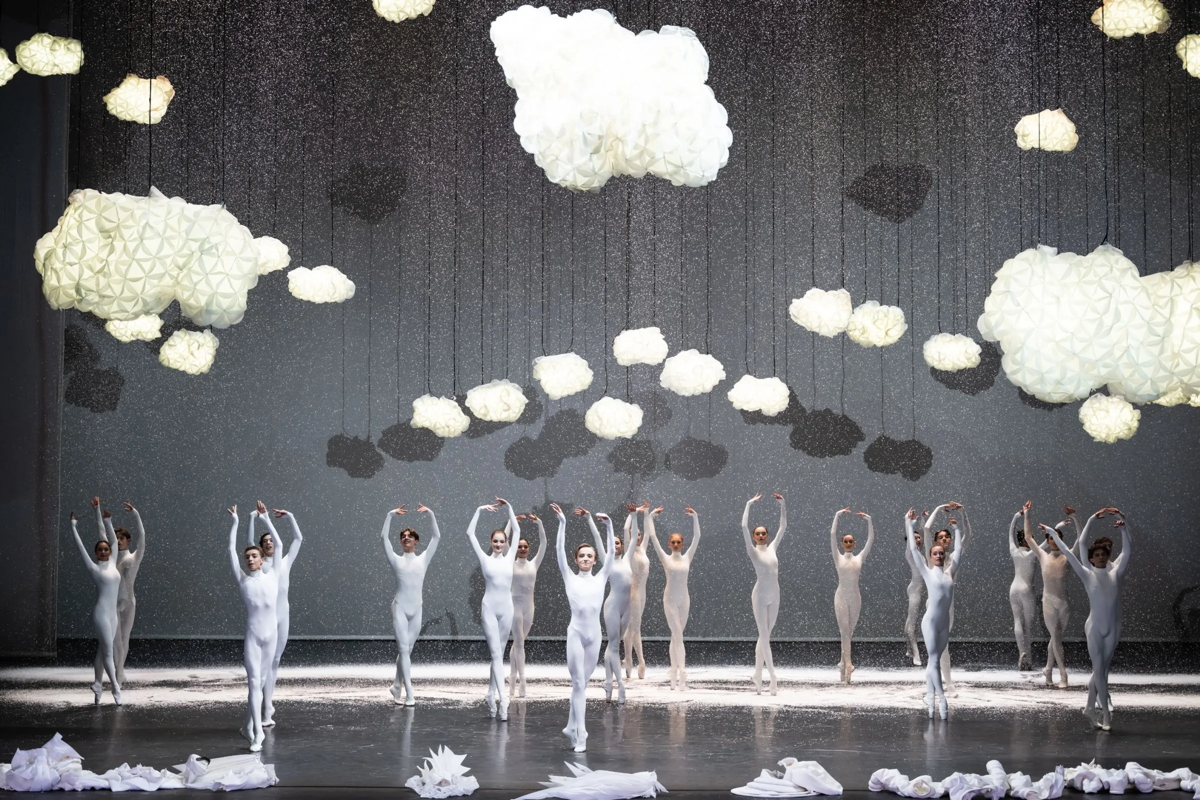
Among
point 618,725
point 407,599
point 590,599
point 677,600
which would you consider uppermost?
point 590,599

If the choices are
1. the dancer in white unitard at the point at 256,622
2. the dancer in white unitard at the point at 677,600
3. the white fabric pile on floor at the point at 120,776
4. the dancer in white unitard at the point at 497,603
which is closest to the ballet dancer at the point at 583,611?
the dancer in white unitard at the point at 497,603

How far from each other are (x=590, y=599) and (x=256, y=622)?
2.26 meters

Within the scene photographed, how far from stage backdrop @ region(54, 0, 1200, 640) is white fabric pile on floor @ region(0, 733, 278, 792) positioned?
7.16 metres

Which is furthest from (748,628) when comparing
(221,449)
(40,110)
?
(40,110)

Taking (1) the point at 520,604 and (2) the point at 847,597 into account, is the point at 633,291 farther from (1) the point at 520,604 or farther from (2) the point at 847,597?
(1) the point at 520,604

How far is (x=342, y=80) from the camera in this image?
49.8 ft

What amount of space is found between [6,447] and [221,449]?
2.24 m

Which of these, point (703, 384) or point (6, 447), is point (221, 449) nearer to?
point (6, 447)

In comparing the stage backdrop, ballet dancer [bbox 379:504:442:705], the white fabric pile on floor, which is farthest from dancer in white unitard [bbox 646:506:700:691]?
the white fabric pile on floor

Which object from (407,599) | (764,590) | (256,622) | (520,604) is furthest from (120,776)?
(764,590)

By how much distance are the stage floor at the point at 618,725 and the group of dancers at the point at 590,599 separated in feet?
0.90

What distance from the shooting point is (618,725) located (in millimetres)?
9672

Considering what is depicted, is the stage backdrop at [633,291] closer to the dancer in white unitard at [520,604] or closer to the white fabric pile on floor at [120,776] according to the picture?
the dancer in white unitard at [520,604]

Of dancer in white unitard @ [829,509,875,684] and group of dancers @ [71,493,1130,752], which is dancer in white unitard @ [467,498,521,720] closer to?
group of dancers @ [71,493,1130,752]
